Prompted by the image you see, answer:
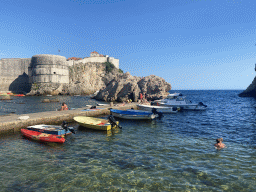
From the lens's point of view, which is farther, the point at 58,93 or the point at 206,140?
the point at 58,93

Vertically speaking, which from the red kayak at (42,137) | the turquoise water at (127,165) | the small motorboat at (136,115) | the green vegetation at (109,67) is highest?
the green vegetation at (109,67)

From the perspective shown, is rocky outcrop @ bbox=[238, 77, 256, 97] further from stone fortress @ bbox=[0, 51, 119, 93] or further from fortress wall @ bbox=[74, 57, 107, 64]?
stone fortress @ bbox=[0, 51, 119, 93]

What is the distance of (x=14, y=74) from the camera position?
255 ft

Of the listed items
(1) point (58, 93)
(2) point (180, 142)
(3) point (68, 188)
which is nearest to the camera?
(3) point (68, 188)

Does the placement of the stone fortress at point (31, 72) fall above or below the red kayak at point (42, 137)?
above

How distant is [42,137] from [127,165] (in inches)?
248

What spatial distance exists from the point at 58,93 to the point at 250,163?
70.5 meters

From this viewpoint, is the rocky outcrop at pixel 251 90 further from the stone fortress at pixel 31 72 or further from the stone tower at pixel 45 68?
the stone tower at pixel 45 68

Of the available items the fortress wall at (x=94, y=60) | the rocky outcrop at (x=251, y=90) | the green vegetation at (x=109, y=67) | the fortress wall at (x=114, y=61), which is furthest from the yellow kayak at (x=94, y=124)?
the fortress wall at (x=114, y=61)

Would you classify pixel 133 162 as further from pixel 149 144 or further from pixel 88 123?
pixel 88 123

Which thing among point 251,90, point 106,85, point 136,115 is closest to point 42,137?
point 136,115

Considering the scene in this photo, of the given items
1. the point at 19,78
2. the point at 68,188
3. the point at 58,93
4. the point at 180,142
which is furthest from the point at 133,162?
the point at 19,78

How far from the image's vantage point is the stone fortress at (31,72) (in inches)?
2763

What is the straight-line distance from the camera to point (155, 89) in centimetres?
3922
